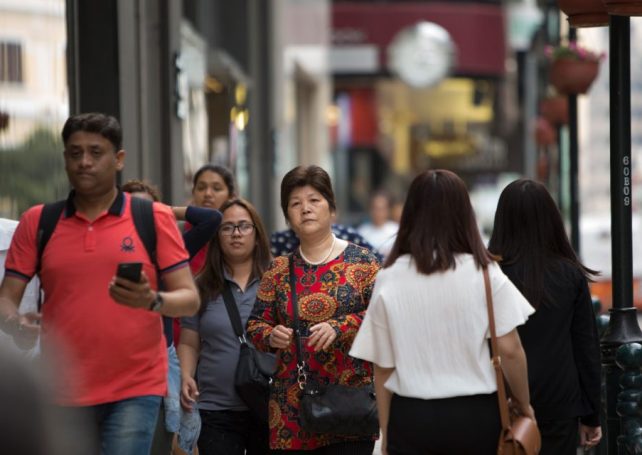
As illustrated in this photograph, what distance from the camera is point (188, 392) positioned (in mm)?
6715

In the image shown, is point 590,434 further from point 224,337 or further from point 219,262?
point 219,262

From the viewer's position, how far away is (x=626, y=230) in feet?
24.1

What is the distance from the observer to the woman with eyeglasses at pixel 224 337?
275 inches

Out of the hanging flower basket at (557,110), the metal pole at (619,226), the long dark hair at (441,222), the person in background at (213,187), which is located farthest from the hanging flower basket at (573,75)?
the long dark hair at (441,222)

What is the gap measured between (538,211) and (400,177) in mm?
49168

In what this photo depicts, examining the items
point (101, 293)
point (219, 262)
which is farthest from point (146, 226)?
point (219, 262)

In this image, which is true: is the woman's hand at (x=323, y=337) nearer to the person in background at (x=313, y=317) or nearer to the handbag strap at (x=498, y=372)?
the person in background at (x=313, y=317)

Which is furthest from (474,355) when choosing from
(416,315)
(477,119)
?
(477,119)

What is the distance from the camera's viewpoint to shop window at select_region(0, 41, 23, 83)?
7.42m

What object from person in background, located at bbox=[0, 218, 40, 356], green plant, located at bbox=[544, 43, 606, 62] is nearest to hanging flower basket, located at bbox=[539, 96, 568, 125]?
green plant, located at bbox=[544, 43, 606, 62]

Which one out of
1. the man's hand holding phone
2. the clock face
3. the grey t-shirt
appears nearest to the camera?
the man's hand holding phone

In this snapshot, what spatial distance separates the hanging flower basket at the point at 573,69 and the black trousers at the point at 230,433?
7765mm

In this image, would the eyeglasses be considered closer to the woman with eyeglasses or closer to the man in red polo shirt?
the woman with eyeglasses

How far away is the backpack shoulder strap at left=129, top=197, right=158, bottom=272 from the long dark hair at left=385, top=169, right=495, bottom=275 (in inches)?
36.0
